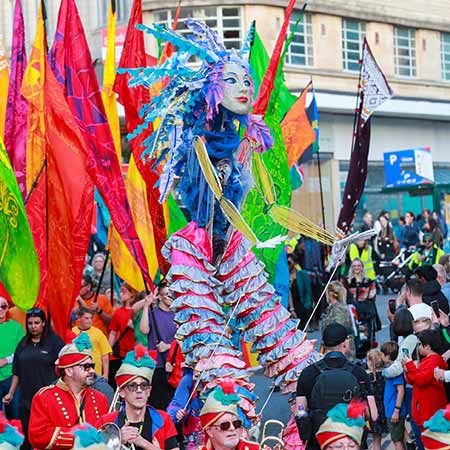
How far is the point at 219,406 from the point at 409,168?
20.6 m

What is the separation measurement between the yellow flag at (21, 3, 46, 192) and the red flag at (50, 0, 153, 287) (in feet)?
Answer: 0.83

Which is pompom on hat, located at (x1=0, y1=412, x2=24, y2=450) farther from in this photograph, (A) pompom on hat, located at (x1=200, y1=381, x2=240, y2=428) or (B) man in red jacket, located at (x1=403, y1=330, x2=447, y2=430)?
(B) man in red jacket, located at (x1=403, y1=330, x2=447, y2=430)

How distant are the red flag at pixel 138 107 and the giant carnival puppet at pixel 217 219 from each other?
2.20 m

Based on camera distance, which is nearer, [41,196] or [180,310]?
[180,310]

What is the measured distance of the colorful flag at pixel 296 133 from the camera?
1523 cm

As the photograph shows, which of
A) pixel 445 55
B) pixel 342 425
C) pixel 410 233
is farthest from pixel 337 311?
pixel 445 55

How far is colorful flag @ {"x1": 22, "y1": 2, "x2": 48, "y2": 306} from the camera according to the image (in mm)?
10578

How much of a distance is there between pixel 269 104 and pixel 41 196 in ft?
11.0

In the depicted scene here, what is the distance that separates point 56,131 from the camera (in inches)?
421

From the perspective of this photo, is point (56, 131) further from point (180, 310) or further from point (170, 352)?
point (180, 310)

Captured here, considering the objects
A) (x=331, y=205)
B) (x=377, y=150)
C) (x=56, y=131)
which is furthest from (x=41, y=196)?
(x=377, y=150)

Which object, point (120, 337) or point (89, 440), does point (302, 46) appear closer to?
point (120, 337)

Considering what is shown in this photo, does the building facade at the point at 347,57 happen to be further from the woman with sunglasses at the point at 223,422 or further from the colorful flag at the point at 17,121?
the woman with sunglasses at the point at 223,422

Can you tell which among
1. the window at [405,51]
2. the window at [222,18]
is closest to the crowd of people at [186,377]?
the window at [222,18]
